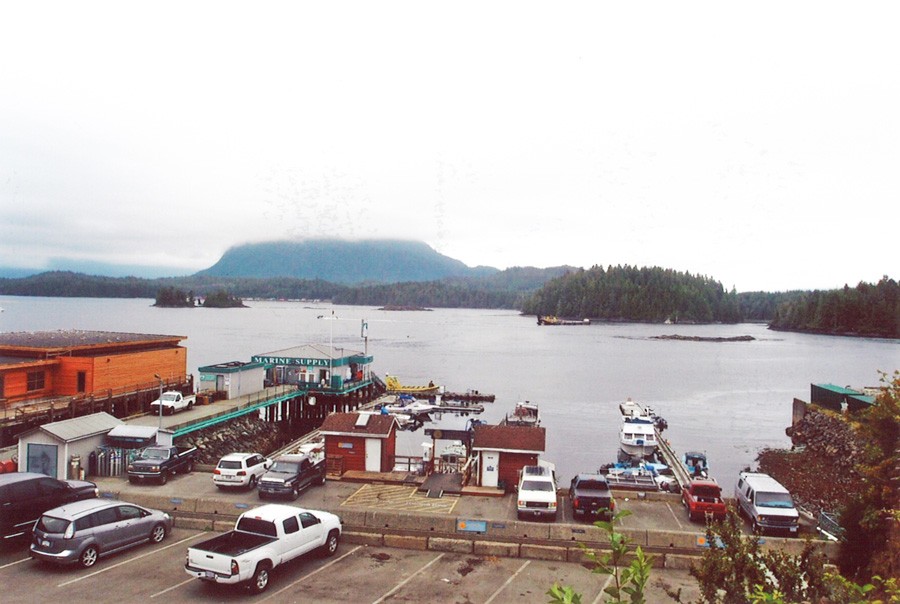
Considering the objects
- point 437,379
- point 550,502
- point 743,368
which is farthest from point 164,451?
point 743,368

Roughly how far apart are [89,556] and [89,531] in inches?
22.1

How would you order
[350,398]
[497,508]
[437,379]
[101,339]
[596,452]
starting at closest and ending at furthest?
[497,508] < [101,339] < [596,452] < [350,398] < [437,379]

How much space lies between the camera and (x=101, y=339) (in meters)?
43.7

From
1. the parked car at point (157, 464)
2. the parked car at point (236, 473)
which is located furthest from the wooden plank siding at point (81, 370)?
the parked car at point (236, 473)

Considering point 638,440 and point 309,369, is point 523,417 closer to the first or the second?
point 638,440

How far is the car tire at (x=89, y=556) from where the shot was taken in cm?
1449

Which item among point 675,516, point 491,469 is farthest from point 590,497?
A: point 491,469

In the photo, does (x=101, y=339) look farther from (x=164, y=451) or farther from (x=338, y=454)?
(x=338, y=454)

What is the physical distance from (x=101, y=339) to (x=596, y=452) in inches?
1466

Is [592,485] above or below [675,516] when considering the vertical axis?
above

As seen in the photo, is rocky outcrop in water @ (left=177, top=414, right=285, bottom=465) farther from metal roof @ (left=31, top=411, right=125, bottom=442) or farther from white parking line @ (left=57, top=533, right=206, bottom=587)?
white parking line @ (left=57, top=533, right=206, bottom=587)

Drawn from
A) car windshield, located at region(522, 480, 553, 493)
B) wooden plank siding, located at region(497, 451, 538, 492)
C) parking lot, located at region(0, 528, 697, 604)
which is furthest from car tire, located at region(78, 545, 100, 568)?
wooden plank siding, located at region(497, 451, 538, 492)

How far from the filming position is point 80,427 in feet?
77.6

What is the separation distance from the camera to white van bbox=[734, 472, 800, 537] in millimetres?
19078
